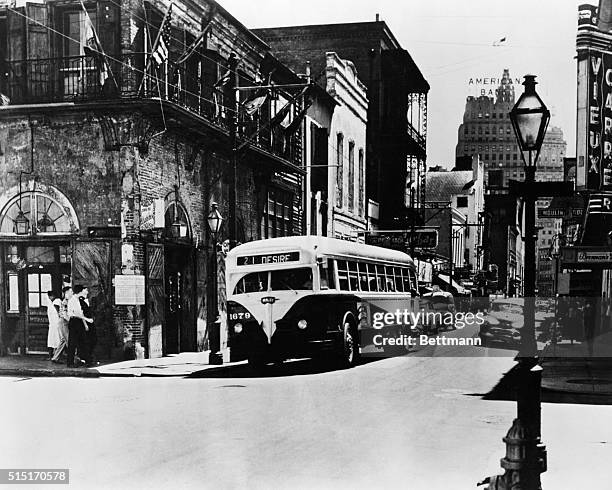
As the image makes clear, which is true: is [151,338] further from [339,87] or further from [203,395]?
[339,87]

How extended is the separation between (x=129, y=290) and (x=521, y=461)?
3727 millimetres


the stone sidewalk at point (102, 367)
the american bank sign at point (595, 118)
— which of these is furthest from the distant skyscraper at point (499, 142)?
the stone sidewalk at point (102, 367)

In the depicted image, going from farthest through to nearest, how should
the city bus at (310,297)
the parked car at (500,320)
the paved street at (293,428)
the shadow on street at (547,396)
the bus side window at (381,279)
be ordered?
the shadow on street at (547,396)
the city bus at (310,297)
the bus side window at (381,279)
the parked car at (500,320)
the paved street at (293,428)

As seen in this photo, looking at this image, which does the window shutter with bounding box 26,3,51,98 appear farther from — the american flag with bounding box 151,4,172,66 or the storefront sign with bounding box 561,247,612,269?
the storefront sign with bounding box 561,247,612,269

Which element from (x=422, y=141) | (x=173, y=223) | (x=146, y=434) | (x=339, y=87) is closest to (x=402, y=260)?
(x=422, y=141)

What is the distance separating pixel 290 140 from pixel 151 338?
86.7 inches

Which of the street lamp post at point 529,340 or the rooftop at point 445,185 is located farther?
the rooftop at point 445,185

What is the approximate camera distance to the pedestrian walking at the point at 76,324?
6.86 meters

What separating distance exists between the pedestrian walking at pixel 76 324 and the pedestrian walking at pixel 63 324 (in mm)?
33

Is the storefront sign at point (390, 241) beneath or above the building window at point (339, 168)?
beneath

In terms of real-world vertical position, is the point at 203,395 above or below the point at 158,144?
below

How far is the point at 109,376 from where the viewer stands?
7.46 meters

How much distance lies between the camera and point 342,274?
768cm

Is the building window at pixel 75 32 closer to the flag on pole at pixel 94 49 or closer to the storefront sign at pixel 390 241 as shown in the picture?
the flag on pole at pixel 94 49
